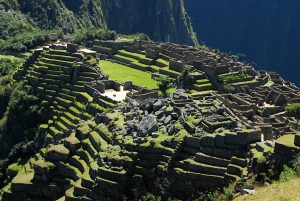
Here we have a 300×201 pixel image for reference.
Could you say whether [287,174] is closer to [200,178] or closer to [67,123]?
[200,178]

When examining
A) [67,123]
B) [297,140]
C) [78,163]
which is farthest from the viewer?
[67,123]

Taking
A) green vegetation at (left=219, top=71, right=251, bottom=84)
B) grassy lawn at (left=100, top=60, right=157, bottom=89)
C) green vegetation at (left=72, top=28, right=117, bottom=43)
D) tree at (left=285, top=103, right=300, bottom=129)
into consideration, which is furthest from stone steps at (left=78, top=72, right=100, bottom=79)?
green vegetation at (left=72, top=28, right=117, bottom=43)

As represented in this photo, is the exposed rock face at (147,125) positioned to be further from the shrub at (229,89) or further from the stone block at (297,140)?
the shrub at (229,89)

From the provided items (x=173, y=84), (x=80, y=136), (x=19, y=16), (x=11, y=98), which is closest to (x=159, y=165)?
(x=80, y=136)

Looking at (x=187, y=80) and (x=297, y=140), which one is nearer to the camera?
(x=297, y=140)

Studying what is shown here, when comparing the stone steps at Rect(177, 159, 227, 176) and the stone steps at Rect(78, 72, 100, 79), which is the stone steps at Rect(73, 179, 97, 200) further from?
the stone steps at Rect(78, 72, 100, 79)

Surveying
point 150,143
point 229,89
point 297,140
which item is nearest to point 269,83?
point 229,89

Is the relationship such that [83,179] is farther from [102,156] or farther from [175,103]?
[175,103]
